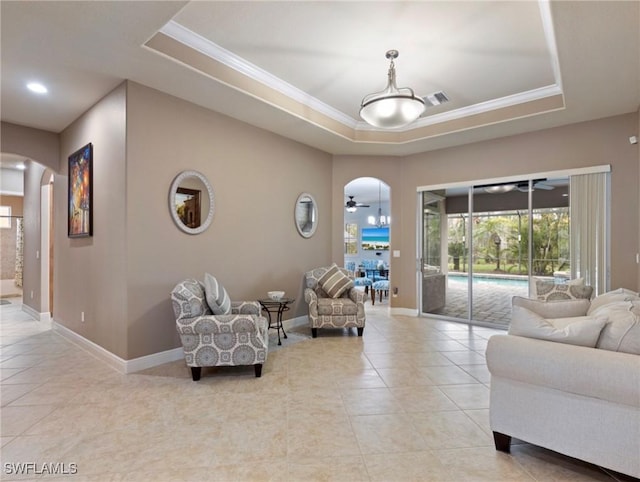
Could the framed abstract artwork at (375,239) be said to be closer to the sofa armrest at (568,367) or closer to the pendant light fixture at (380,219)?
the pendant light fixture at (380,219)

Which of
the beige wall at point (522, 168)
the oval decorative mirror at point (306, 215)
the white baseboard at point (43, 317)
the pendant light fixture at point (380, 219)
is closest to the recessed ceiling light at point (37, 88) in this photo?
the oval decorative mirror at point (306, 215)

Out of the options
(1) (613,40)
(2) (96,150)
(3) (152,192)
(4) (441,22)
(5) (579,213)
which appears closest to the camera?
(1) (613,40)

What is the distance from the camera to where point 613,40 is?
272cm

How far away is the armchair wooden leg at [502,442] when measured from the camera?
2.12 m

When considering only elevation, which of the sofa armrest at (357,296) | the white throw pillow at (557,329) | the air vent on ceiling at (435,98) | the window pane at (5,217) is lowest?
the sofa armrest at (357,296)

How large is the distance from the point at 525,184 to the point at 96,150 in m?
5.93

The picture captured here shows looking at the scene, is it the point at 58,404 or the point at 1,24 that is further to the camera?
the point at 58,404

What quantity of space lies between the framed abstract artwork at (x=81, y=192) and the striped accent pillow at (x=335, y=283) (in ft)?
10.3

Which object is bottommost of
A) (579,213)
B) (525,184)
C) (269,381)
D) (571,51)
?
(269,381)

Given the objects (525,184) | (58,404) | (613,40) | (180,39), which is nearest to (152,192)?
(180,39)

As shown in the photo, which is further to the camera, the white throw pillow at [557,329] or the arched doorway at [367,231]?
the arched doorway at [367,231]

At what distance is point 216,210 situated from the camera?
4.31 m

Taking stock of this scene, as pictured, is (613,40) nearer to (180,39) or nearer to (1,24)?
(180,39)

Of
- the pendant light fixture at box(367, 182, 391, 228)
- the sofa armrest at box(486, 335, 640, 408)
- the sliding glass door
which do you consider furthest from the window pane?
the sofa armrest at box(486, 335, 640, 408)
